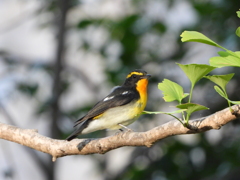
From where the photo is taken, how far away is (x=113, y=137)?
2.55 meters

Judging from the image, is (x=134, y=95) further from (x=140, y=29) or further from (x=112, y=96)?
(x=140, y=29)

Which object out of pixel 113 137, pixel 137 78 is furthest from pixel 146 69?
pixel 113 137

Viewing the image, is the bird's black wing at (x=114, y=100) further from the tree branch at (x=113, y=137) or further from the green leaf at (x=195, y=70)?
the green leaf at (x=195, y=70)

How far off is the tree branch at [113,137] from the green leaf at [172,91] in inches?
9.3

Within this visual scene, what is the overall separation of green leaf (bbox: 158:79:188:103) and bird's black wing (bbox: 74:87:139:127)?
161 centimetres

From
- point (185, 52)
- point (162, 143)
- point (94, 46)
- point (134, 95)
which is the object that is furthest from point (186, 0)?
point (134, 95)

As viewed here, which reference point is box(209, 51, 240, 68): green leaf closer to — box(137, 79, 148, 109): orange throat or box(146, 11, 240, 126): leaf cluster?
box(146, 11, 240, 126): leaf cluster

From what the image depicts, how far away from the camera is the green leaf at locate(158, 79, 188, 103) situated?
1773 millimetres

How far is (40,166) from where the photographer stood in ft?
18.9

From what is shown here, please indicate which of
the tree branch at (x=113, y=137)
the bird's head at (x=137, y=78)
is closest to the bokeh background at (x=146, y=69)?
the bird's head at (x=137, y=78)

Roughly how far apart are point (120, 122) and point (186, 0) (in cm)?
279

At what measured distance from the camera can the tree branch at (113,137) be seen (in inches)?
75.4

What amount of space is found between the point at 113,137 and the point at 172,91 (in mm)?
856

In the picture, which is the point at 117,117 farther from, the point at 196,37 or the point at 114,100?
the point at 196,37
